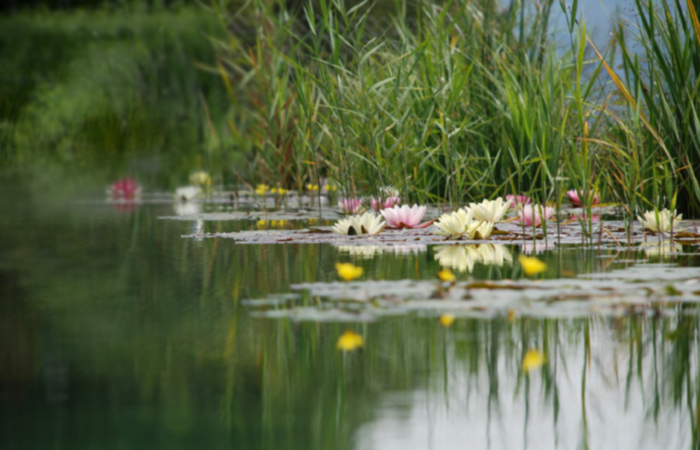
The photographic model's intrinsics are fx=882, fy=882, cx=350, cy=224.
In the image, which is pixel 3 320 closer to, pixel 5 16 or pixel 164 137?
pixel 164 137

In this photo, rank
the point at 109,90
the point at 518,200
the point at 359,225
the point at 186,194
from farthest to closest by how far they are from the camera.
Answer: the point at 109,90
the point at 186,194
the point at 518,200
the point at 359,225

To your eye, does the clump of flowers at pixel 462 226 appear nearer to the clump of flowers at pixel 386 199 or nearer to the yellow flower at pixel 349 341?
the clump of flowers at pixel 386 199

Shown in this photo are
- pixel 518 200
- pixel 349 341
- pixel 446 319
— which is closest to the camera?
pixel 349 341

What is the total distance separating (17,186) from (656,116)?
635cm

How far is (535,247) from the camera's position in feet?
7.85

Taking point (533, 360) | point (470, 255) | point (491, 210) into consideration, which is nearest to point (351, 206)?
point (491, 210)

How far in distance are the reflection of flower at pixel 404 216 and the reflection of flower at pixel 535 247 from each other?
1.36ft

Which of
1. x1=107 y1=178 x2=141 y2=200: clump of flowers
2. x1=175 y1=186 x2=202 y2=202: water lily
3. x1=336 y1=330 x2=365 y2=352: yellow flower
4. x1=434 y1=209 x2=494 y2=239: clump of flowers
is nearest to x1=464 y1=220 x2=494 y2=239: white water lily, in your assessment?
x1=434 y1=209 x2=494 y2=239: clump of flowers

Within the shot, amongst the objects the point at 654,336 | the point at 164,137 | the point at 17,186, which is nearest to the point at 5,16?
the point at 164,137

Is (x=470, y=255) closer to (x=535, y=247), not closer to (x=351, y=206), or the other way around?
(x=535, y=247)

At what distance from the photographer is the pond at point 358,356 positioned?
0.93 metres

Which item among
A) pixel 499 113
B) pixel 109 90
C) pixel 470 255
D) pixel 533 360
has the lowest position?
pixel 533 360

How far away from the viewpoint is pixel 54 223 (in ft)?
13.3

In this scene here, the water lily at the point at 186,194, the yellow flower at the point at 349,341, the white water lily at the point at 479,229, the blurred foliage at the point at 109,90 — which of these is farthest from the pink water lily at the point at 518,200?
the blurred foliage at the point at 109,90
